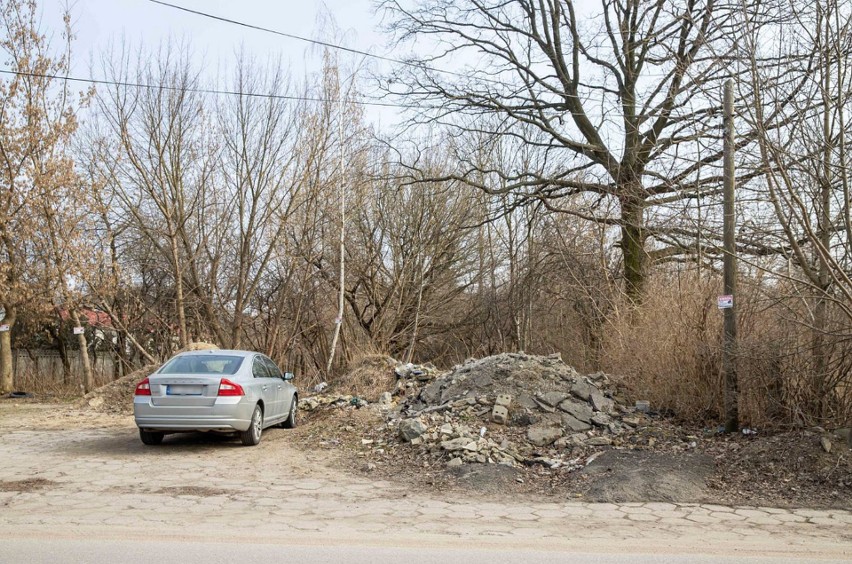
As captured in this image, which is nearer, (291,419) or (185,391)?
(185,391)

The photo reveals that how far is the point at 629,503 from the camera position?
7.75 metres

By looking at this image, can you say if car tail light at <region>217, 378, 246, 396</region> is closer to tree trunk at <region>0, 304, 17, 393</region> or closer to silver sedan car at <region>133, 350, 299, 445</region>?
silver sedan car at <region>133, 350, 299, 445</region>

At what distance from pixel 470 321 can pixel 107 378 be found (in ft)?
45.8

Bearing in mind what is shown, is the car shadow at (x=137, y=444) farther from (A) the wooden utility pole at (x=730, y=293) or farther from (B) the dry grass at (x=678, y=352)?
(A) the wooden utility pole at (x=730, y=293)

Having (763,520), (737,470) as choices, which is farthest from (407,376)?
(763,520)

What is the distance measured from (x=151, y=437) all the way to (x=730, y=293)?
9.24 m

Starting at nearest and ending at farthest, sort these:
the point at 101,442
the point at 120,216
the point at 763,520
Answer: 1. the point at 763,520
2. the point at 101,442
3. the point at 120,216

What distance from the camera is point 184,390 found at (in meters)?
10.6

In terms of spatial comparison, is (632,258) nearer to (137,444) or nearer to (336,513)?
(137,444)

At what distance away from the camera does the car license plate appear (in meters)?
10.6

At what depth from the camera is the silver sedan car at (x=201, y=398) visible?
415 inches

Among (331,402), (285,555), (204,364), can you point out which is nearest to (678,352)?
(331,402)

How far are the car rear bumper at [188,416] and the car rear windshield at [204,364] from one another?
62 cm

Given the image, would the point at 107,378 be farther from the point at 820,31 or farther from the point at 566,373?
the point at 820,31
